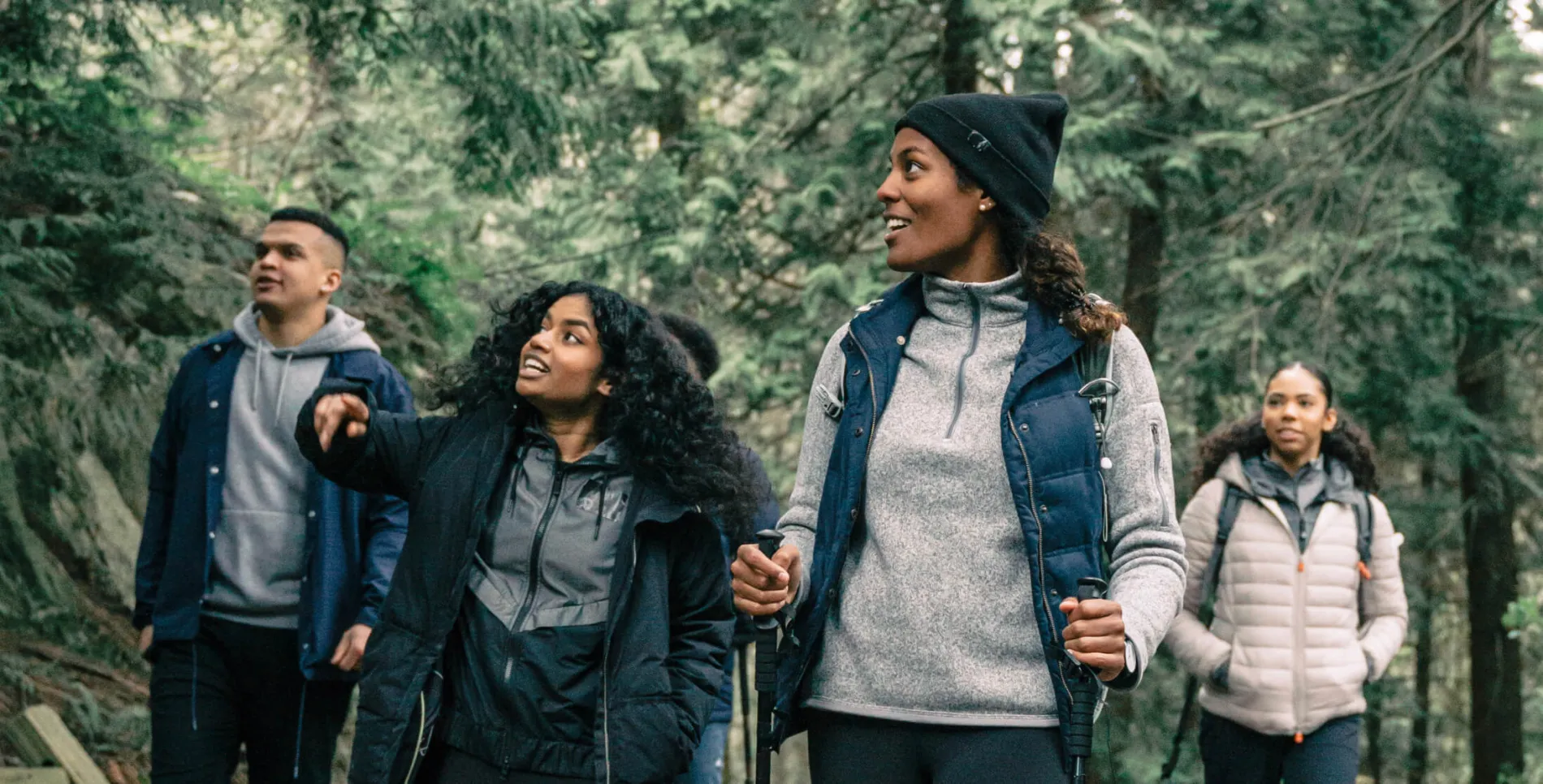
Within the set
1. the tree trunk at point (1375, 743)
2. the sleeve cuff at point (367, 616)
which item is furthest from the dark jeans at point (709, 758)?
the tree trunk at point (1375, 743)

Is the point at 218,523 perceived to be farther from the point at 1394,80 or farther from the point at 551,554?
the point at 1394,80

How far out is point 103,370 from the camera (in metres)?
7.80

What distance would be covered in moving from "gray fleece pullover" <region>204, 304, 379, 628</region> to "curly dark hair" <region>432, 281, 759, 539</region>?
1224mm

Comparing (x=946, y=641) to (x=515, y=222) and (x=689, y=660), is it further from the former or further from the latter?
(x=515, y=222)

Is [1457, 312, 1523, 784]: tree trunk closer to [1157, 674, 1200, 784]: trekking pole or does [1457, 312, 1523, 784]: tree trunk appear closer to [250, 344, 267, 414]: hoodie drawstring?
[1157, 674, 1200, 784]: trekking pole

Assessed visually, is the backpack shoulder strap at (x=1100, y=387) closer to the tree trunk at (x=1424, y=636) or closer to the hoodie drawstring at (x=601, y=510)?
the hoodie drawstring at (x=601, y=510)

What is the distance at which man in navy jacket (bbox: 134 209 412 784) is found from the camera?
17.6ft

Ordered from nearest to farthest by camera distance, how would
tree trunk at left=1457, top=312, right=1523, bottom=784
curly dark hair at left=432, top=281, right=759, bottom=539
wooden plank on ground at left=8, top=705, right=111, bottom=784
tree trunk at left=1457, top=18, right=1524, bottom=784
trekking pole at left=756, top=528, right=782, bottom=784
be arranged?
trekking pole at left=756, top=528, right=782, bottom=784 < curly dark hair at left=432, top=281, right=759, bottom=539 < wooden plank on ground at left=8, top=705, right=111, bottom=784 < tree trunk at left=1457, top=18, right=1524, bottom=784 < tree trunk at left=1457, top=312, right=1523, bottom=784

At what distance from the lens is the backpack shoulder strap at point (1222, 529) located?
674 centimetres

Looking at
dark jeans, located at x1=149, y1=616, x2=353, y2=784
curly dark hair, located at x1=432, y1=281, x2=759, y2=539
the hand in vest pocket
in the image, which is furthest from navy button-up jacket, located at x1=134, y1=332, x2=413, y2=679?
the hand in vest pocket

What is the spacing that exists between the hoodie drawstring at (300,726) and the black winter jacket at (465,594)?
140cm

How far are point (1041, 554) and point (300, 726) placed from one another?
3.35m

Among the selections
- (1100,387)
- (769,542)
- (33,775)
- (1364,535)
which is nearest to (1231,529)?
(1364,535)

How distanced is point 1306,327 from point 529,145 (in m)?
7.22
